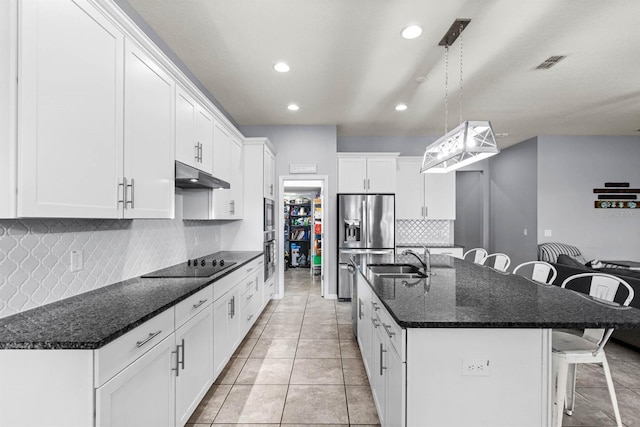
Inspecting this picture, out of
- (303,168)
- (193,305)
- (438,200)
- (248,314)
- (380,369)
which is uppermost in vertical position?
(303,168)

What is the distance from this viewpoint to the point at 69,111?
1.36m

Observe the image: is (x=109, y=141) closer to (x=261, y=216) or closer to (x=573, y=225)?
(x=261, y=216)

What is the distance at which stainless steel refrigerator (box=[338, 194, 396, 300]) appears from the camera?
4.97m

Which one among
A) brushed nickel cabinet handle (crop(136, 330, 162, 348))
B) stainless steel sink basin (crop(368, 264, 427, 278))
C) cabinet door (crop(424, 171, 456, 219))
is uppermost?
cabinet door (crop(424, 171, 456, 219))

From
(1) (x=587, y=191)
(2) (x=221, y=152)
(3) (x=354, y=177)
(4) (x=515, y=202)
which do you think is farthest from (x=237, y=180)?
(1) (x=587, y=191)

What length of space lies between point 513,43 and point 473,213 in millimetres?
5643

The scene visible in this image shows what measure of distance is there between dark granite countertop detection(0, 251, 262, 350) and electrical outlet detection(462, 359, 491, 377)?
1.47 metres

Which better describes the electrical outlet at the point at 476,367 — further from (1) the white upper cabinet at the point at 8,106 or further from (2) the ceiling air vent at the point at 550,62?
(2) the ceiling air vent at the point at 550,62

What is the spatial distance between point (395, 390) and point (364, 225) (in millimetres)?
3571

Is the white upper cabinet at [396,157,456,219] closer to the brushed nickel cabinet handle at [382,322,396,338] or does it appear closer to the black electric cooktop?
the black electric cooktop

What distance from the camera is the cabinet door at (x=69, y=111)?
3.89 ft

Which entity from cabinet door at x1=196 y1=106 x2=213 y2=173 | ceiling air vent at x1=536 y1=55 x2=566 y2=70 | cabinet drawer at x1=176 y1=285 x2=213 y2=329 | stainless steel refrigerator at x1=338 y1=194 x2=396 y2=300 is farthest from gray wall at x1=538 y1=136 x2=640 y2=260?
cabinet drawer at x1=176 y1=285 x2=213 y2=329

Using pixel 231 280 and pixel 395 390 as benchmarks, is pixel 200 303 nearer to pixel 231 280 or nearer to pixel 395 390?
pixel 231 280

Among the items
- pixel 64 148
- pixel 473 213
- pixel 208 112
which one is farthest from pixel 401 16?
pixel 473 213
